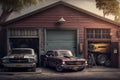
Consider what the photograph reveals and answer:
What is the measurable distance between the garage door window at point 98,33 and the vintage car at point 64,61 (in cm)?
425

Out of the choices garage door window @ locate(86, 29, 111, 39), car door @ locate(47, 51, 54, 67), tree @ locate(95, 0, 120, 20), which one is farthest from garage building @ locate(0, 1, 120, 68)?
tree @ locate(95, 0, 120, 20)

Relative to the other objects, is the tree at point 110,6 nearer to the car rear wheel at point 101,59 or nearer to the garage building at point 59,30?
the garage building at point 59,30

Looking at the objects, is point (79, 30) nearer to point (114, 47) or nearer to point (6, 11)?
point (114, 47)

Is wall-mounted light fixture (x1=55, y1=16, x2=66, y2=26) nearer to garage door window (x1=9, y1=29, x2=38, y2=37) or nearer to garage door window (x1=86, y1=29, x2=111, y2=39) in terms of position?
garage door window (x1=9, y1=29, x2=38, y2=37)

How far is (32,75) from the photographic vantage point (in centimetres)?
2103

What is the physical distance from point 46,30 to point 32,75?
7.45 meters

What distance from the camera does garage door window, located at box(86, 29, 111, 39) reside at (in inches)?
1106

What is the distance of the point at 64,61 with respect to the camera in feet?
73.8

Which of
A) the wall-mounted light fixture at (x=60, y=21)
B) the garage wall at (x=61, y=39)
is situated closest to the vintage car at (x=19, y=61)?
the garage wall at (x=61, y=39)

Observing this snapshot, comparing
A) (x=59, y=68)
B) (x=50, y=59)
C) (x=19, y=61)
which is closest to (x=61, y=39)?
(x=50, y=59)

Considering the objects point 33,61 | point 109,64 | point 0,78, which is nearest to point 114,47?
point 109,64

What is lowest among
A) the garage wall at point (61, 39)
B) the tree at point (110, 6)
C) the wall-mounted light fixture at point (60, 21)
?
the garage wall at point (61, 39)

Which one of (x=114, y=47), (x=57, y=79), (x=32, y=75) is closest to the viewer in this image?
(x=57, y=79)

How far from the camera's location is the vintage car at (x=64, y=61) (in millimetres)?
22547
